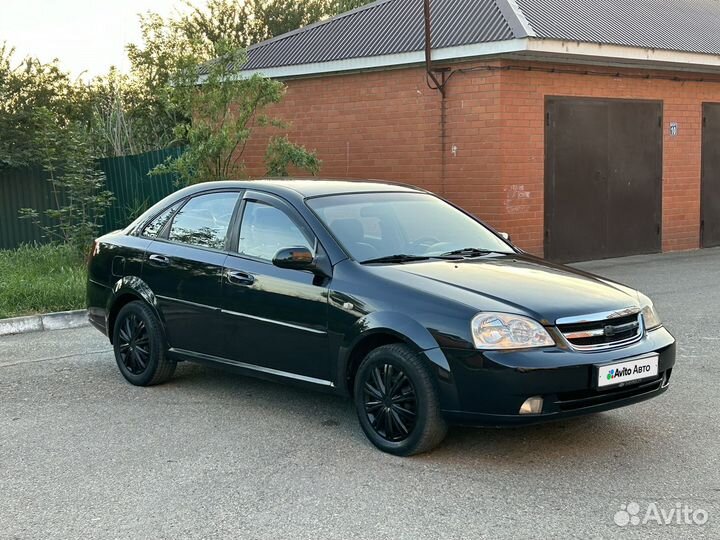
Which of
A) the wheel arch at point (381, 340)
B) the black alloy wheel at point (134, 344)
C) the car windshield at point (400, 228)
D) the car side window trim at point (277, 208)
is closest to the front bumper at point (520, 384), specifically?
the wheel arch at point (381, 340)

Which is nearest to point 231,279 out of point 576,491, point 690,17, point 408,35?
point 576,491

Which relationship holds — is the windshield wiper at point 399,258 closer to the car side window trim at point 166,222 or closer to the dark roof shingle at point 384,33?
the car side window trim at point 166,222

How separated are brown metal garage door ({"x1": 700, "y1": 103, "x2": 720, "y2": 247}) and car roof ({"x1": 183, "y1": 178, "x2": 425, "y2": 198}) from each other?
37.4 ft

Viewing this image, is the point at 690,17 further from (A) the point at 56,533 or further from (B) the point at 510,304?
(A) the point at 56,533

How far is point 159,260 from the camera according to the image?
651 centimetres

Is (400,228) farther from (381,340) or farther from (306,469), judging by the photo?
(306,469)

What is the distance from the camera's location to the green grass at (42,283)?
9570 mm

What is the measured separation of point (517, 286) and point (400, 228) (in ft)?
3.59

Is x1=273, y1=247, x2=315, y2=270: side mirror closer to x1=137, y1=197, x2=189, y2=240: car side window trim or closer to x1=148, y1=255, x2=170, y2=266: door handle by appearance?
x1=148, y1=255, x2=170, y2=266: door handle

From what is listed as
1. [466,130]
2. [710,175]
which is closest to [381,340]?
[466,130]

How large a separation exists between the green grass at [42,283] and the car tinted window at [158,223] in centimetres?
316

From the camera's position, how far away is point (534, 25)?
12.4m

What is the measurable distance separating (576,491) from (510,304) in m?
1.01

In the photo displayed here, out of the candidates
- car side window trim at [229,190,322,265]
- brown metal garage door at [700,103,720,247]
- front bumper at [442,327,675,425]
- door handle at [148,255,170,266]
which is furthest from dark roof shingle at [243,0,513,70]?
front bumper at [442,327,675,425]
